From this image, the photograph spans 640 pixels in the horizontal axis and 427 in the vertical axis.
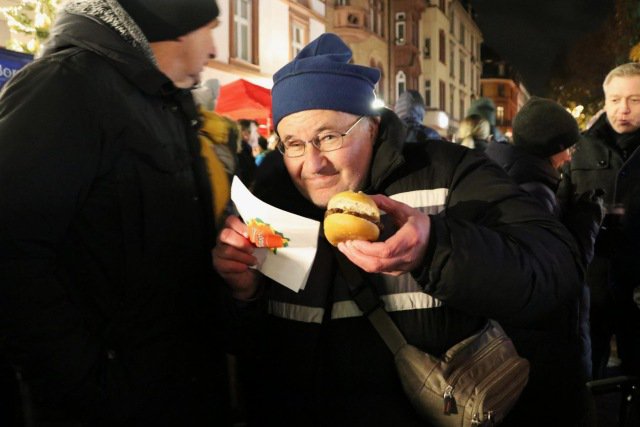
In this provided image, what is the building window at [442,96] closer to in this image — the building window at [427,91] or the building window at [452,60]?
the building window at [427,91]

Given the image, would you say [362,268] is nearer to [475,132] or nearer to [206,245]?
[206,245]

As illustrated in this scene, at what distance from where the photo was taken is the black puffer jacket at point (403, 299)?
1.55 metres

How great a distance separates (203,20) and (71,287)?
40.3 inches

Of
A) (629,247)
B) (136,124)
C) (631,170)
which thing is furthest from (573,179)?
(136,124)

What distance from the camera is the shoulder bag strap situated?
5.60ft

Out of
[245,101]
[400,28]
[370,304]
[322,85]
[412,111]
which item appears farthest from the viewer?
[400,28]

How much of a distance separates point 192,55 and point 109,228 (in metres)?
0.75

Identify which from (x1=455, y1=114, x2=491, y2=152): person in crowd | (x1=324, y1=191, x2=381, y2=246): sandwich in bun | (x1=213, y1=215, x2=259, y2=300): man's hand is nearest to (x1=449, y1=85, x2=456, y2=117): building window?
(x1=455, y1=114, x2=491, y2=152): person in crowd

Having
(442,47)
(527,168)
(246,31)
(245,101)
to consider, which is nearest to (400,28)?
(442,47)

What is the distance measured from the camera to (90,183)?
1.56 meters

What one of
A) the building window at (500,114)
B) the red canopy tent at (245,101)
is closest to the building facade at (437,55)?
the red canopy tent at (245,101)

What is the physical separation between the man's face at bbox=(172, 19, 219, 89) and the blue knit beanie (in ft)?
0.99

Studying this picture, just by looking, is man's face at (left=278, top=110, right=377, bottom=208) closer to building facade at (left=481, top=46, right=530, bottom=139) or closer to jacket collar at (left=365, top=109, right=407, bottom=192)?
jacket collar at (left=365, top=109, right=407, bottom=192)

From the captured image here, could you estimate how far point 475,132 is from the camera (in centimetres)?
697
